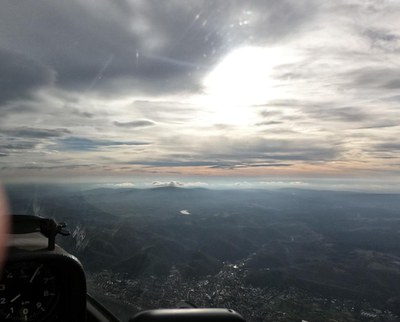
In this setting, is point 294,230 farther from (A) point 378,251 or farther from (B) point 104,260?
(B) point 104,260

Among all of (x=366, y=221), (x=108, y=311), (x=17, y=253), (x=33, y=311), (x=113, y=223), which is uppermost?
(x=17, y=253)

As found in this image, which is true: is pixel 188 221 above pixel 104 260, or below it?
below

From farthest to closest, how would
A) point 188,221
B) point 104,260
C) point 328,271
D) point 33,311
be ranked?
point 188,221 → point 328,271 → point 104,260 → point 33,311

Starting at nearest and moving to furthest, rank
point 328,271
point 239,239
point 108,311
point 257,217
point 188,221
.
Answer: point 108,311, point 328,271, point 239,239, point 188,221, point 257,217

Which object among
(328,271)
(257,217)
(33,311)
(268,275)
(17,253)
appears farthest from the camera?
(257,217)

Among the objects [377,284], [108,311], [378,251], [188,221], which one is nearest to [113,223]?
[188,221]

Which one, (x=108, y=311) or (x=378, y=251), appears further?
(x=378, y=251)

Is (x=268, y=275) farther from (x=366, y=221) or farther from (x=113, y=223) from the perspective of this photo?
(x=366, y=221)

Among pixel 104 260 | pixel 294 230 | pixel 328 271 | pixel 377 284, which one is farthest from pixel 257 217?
pixel 104 260

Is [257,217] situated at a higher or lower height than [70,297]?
lower
